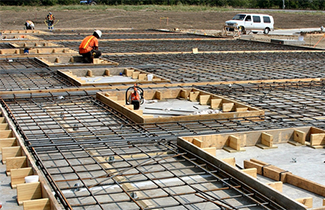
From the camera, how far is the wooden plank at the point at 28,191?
511 centimetres

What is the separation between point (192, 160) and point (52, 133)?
2442 mm

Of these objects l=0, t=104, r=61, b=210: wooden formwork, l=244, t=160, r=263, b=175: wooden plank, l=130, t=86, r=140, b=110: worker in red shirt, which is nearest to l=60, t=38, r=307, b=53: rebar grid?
l=130, t=86, r=140, b=110: worker in red shirt

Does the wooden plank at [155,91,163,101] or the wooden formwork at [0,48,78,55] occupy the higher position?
the wooden formwork at [0,48,78,55]

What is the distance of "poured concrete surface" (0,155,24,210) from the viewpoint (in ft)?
16.5

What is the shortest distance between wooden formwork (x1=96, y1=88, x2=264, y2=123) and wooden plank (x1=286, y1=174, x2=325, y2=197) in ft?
8.97

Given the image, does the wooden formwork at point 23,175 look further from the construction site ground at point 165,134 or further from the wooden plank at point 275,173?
the wooden plank at point 275,173

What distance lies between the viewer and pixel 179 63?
16.1m

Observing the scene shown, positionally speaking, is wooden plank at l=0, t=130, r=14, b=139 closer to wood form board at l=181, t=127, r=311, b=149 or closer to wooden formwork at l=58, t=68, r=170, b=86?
wood form board at l=181, t=127, r=311, b=149

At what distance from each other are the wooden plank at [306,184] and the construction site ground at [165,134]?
0.05 feet

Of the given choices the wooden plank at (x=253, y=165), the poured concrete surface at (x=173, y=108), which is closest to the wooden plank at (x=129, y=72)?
the poured concrete surface at (x=173, y=108)

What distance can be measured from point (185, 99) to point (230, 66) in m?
4.77

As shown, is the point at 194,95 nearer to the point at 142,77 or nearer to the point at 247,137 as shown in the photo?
the point at 142,77

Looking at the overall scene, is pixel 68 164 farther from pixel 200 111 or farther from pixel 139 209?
pixel 200 111

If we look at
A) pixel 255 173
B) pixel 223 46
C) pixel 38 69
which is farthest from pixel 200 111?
pixel 223 46
